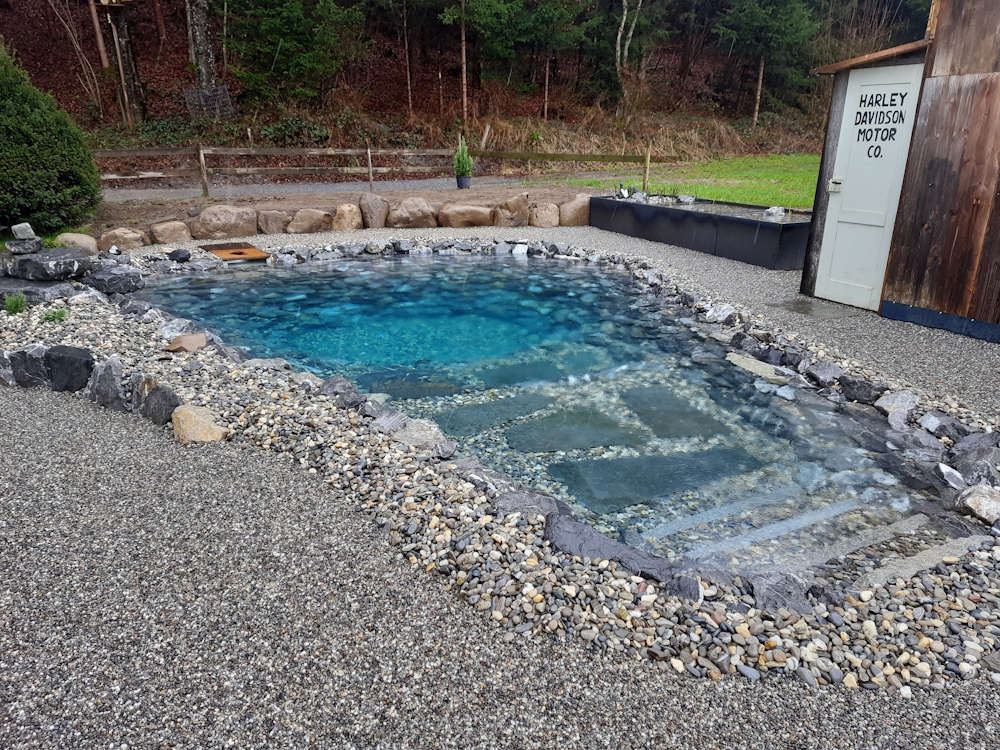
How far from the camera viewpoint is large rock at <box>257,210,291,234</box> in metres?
11.6

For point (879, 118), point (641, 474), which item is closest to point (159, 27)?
point (879, 118)

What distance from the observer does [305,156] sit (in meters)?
18.5

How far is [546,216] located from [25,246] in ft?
26.7

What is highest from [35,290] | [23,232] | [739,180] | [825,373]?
[739,180]

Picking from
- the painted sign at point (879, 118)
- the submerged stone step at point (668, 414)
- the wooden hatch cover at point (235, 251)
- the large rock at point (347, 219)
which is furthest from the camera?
the large rock at point (347, 219)

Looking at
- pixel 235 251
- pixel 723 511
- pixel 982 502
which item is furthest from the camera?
pixel 235 251

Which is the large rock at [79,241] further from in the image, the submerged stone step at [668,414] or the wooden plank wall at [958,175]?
the wooden plank wall at [958,175]

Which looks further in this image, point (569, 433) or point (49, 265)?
point (49, 265)

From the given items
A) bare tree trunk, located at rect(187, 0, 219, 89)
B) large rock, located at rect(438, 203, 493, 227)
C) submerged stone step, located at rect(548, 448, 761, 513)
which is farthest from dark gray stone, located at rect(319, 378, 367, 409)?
bare tree trunk, located at rect(187, 0, 219, 89)

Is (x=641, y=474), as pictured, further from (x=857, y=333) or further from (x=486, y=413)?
(x=857, y=333)

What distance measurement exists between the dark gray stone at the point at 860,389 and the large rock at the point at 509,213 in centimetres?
833

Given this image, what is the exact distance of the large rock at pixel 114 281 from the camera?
787cm

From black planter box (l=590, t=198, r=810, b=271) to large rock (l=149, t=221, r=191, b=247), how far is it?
7036 millimetres

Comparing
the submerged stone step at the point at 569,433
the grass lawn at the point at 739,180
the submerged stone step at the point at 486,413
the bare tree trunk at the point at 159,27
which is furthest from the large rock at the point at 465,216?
the bare tree trunk at the point at 159,27
